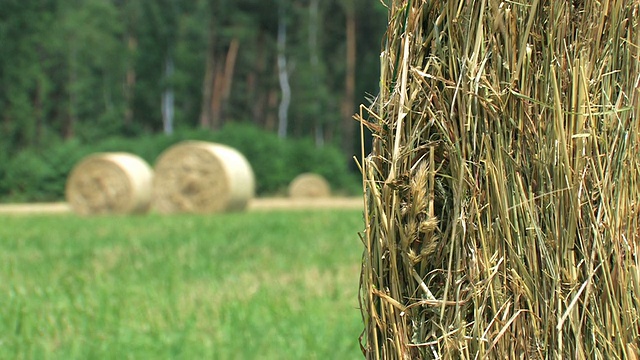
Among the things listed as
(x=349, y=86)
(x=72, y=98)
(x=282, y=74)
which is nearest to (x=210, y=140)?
(x=282, y=74)

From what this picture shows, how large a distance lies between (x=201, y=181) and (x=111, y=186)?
1.64 meters

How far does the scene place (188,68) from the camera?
3525 centimetres

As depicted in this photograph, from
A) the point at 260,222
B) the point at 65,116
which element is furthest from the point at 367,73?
the point at 260,222

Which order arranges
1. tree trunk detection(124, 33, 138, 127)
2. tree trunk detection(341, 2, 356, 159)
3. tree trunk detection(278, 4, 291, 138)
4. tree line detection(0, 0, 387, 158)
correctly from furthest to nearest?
tree trunk detection(124, 33, 138, 127)
tree trunk detection(341, 2, 356, 159)
tree trunk detection(278, 4, 291, 138)
tree line detection(0, 0, 387, 158)

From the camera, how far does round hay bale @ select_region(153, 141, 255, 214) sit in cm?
1377

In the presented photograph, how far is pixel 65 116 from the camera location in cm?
3709

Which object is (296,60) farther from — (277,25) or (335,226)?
(335,226)

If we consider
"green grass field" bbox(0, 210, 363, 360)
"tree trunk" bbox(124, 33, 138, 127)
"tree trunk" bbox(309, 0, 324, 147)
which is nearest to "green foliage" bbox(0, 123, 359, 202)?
"tree trunk" bbox(309, 0, 324, 147)

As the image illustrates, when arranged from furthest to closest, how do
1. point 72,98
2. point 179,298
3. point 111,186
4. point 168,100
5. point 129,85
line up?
point 129,85 → point 72,98 → point 168,100 → point 111,186 → point 179,298

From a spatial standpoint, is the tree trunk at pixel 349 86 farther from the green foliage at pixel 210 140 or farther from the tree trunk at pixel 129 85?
the tree trunk at pixel 129 85

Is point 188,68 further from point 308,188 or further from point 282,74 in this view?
point 308,188

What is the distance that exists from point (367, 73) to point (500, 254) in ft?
120

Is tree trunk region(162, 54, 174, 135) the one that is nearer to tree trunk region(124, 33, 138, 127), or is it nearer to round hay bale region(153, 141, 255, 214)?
tree trunk region(124, 33, 138, 127)

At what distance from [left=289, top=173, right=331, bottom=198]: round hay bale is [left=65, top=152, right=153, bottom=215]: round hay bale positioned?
8.61 meters
